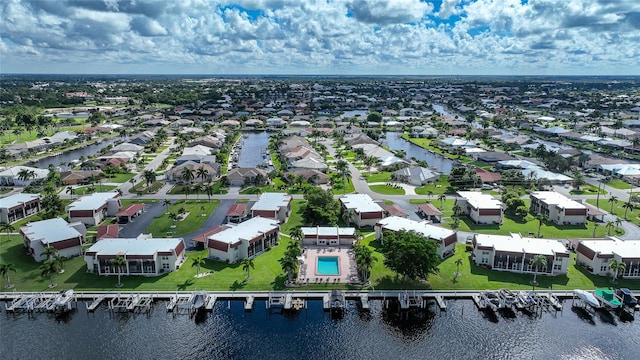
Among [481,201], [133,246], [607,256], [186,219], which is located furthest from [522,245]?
[186,219]

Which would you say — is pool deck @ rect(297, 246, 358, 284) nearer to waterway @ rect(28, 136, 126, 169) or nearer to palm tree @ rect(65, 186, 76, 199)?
palm tree @ rect(65, 186, 76, 199)

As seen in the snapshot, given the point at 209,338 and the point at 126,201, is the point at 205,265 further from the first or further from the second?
the point at 126,201

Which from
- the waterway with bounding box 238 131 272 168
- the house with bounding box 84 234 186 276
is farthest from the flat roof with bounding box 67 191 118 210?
the waterway with bounding box 238 131 272 168

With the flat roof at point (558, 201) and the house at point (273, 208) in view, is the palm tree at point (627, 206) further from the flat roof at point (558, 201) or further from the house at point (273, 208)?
the house at point (273, 208)

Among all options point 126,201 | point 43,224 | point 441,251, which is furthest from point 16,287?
point 441,251

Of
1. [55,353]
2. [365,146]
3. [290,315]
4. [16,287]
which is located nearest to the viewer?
[55,353]

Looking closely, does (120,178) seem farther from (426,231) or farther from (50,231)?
(426,231)
